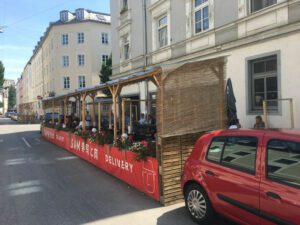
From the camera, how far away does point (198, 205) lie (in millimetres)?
4777

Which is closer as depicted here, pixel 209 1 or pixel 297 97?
pixel 297 97

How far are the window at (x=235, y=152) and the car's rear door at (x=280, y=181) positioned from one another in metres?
0.21

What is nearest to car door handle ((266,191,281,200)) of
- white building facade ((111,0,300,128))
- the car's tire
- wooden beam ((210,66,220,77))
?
the car's tire

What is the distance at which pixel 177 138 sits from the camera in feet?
20.1

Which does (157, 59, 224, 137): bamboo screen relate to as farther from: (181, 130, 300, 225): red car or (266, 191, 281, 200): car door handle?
(266, 191, 281, 200): car door handle

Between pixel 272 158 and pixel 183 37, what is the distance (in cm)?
1120

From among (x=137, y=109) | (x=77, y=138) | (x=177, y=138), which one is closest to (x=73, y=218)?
(x=177, y=138)

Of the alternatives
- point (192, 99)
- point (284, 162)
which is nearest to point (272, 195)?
point (284, 162)

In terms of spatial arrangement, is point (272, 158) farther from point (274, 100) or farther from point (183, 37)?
point (183, 37)

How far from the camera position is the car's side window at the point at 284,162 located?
3.46 metres

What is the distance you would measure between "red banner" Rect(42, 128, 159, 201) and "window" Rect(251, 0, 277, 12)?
6.94 m

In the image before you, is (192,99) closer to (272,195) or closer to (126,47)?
(272,195)


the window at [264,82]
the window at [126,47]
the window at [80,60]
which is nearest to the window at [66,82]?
the window at [80,60]

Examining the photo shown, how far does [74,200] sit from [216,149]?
3.28 m
